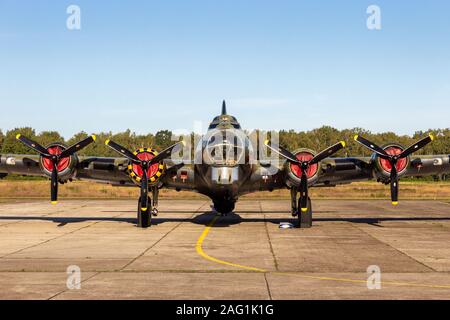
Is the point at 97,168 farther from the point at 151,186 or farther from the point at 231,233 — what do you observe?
the point at 231,233

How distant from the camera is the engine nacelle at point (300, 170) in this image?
96.3 feet

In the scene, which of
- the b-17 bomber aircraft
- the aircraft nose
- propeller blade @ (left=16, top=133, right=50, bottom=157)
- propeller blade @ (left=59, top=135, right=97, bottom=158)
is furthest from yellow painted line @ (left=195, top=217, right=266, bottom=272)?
propeller blade @ (left=16, top=133, right=50, bottom=157)

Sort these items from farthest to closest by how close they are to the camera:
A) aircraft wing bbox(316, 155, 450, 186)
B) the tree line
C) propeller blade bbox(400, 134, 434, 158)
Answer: the tree line, aircraft wing bbox(316, 155, 450, 186), propeller blade bbox(400, 134, 434, 158)

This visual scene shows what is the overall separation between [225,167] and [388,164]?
9520 mm

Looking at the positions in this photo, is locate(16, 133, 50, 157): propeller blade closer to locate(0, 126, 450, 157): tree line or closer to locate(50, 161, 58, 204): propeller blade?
locate(50, 161, 58, 204): propeller blade

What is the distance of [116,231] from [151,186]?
11.4 feet

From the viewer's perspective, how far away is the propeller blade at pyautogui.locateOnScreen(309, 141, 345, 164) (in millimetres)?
27578

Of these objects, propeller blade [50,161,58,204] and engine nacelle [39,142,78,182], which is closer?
propeller blade [50,161,58,204]

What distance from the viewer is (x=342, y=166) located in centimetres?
3094

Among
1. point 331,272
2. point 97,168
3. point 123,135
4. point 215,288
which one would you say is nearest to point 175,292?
point 215,288

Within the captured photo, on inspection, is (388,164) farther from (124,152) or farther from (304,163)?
(124,152)

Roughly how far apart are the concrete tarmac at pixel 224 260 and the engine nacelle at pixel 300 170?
9.00 feet

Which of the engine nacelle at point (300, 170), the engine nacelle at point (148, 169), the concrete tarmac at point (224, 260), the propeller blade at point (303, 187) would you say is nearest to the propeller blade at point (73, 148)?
the engine nacelle at point (148, 169)

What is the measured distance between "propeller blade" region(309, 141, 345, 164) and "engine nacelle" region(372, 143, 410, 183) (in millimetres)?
3320
